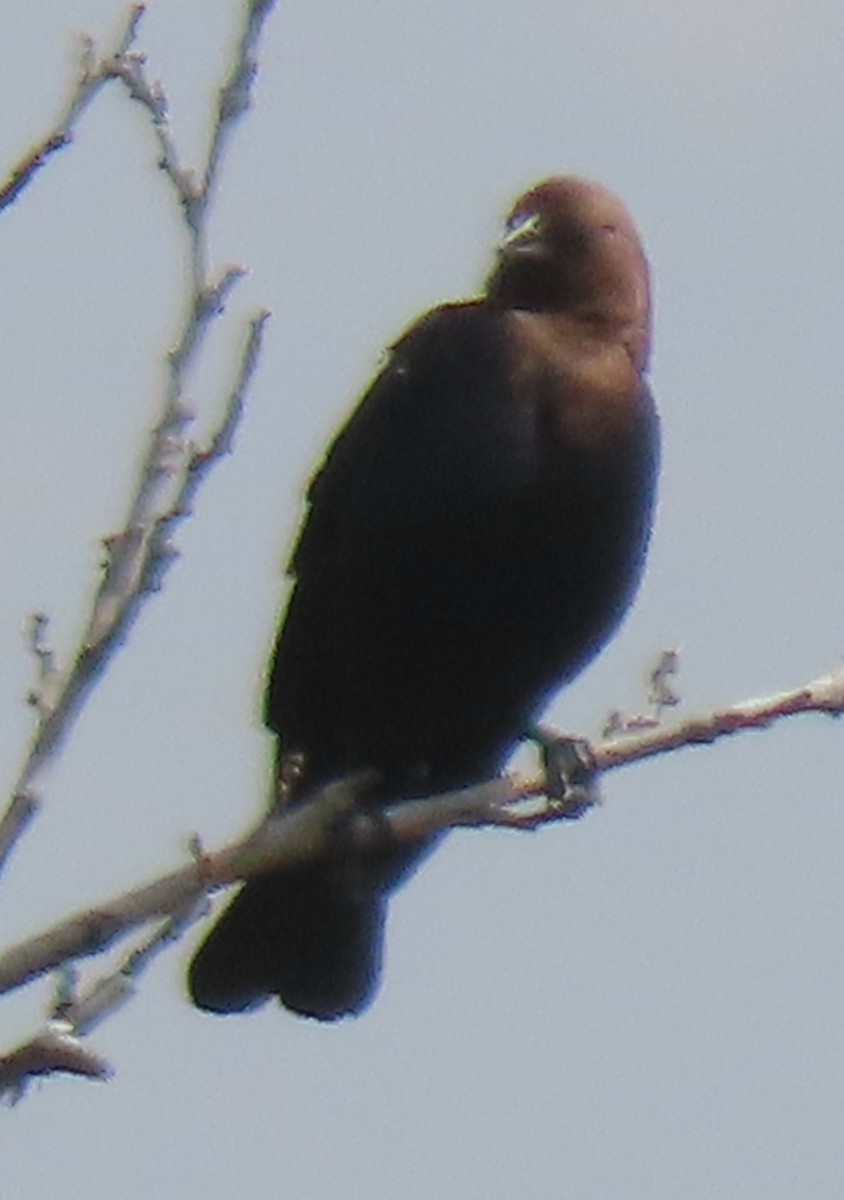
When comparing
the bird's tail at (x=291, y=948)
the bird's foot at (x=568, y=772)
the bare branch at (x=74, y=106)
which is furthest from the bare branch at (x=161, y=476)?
the bird's tail at (x=291, y=948)

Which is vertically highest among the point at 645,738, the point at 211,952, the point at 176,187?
the point at 176,187

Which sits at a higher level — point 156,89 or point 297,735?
point 156,89

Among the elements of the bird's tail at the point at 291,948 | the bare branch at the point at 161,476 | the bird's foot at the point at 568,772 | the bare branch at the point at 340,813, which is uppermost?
the bare branch at the point at 161,476

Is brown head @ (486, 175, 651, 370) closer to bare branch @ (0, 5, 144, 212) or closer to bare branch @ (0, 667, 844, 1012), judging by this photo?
bare branch @ (0, 667, 844, 1012)

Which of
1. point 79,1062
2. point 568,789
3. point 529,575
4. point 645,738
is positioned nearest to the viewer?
point 79,1062

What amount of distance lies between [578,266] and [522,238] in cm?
14

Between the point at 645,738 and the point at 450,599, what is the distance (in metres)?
1.15

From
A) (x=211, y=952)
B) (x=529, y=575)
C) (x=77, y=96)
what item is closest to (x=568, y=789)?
(x=529, y=575)

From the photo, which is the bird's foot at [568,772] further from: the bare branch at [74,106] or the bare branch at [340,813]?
the bare branch at [74,106]

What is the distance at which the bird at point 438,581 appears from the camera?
542cm

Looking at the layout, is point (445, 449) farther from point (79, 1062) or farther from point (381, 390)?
point (79, 1062)

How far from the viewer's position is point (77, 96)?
12.1 feet

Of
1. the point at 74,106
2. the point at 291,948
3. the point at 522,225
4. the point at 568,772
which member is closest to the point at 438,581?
the point at 568,772

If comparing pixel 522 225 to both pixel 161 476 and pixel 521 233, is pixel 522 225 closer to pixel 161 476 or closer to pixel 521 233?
pixel 521 233
